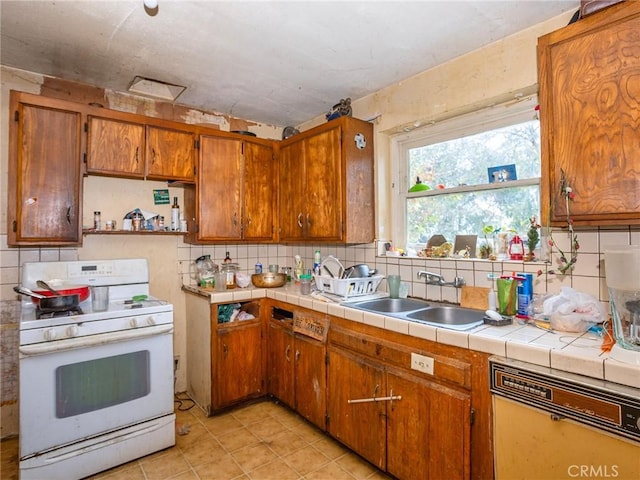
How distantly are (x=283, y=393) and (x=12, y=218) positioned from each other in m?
2.11

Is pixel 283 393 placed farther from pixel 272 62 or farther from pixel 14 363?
pixel 272 62

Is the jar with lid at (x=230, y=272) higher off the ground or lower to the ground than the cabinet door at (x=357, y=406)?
higher

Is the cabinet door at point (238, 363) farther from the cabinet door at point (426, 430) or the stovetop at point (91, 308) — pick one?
the cabinet door at point (426, 430)

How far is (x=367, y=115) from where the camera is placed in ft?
8.98

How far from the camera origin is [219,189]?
284 cm

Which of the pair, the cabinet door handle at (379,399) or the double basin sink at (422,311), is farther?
the double basin sink at (422,311)

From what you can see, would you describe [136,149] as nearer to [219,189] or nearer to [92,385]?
[219,189]

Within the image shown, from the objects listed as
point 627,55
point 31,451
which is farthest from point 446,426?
point 31,451

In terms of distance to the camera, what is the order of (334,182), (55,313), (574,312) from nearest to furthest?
(574,312), (55,313), (334,182)

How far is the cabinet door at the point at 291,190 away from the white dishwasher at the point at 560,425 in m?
1.90

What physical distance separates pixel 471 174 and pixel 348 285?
1097mm

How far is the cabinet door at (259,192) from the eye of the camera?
2992mm

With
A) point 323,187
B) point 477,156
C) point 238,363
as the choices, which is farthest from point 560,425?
point 238,363

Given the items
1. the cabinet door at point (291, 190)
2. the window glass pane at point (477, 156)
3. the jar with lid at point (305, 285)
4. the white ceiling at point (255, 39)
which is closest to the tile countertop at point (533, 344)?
the jar with lid at point (305, 285)
